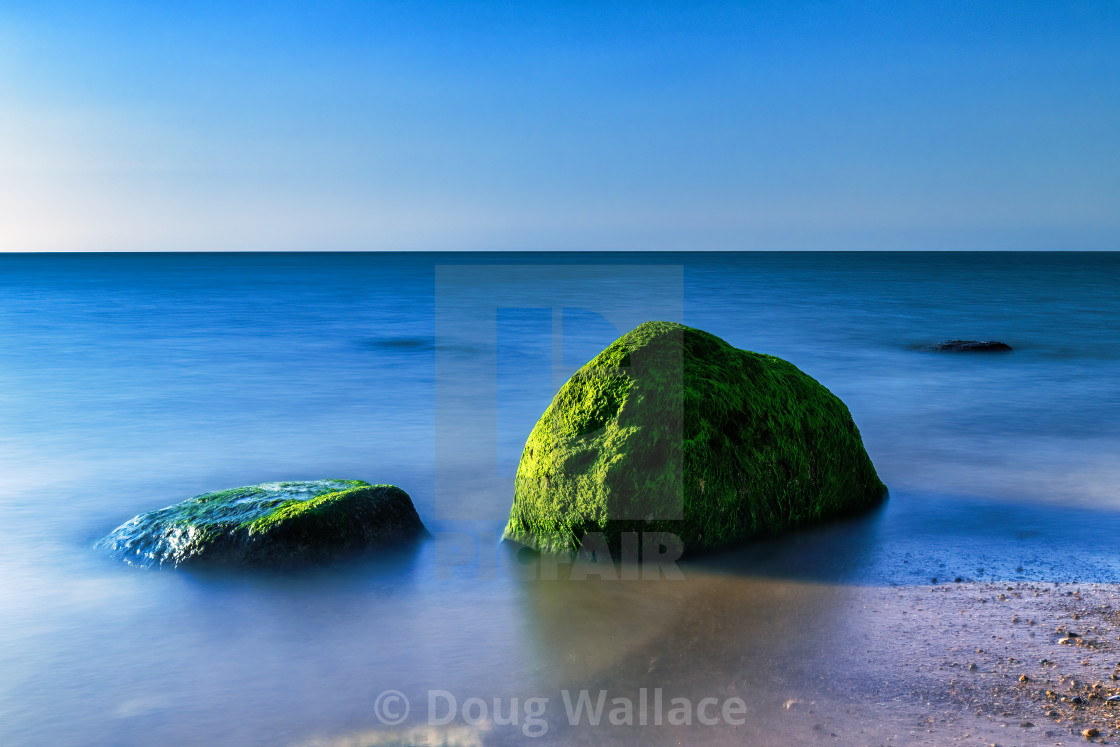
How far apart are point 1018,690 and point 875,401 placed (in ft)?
28.0

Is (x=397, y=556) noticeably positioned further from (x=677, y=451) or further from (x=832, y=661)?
(x=832, y=661)

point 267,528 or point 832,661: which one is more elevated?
point 267,528

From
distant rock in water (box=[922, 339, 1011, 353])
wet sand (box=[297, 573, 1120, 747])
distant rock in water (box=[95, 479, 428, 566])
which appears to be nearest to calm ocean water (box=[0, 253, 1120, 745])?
wet sand (box=[297, 573, 1120, 747])

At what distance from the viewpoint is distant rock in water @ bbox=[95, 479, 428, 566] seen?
5094mm

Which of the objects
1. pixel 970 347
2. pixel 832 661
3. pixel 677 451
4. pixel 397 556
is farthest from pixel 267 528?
pixel 970 347

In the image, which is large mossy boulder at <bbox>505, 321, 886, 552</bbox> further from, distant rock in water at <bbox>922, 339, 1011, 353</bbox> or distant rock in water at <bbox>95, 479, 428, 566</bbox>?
distant rock in water at <bbox>922, 339, 1011, 353</bbox>

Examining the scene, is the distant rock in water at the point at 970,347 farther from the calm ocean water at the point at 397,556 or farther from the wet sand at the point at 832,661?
the wet sand at the point at 832,661

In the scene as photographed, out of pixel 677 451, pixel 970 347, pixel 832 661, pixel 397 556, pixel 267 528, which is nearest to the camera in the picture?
pixel 832 661

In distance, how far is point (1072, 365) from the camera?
50.5ft

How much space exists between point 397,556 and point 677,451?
182cm

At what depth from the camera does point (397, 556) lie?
5.25 metres

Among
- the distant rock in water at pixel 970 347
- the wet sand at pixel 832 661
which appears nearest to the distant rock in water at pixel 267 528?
the wet sand at pixel 832 661

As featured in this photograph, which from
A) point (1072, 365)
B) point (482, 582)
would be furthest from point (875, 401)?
point (482, 582)

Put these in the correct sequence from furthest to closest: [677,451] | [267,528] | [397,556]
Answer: [397,556] < [267,528] < [677,451]
